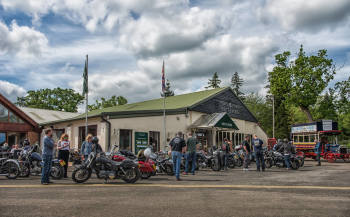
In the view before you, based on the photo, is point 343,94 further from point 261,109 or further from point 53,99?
point 53,99

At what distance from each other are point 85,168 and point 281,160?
11458 mm

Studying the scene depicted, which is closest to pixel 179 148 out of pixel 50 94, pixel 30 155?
pixel 30 155

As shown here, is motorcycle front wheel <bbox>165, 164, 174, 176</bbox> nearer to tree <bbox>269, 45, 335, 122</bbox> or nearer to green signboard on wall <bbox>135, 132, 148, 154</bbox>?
green signboard on wall <bbox>135, 132, 148, 154</bbox>

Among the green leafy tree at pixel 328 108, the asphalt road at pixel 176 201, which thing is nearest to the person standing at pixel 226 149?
the asphalt road at pixel 176 201

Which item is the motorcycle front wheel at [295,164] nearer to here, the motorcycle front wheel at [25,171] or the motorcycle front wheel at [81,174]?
the motorcycle front wheel at [81,174]

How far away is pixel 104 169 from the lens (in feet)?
34.3

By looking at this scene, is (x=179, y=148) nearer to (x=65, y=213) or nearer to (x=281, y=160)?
(x=65, y=213)

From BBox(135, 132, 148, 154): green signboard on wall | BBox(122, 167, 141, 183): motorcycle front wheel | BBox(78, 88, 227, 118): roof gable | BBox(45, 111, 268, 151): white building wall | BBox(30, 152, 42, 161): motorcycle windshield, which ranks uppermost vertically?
BBox(78, 88, 227, 118): roof gable

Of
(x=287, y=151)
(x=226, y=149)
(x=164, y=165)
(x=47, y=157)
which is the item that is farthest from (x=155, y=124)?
(x=47, y=157)

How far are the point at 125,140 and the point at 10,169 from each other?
32.8ft

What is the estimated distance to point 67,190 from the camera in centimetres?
870

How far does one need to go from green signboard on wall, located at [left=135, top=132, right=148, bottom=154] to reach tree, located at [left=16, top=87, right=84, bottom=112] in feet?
139

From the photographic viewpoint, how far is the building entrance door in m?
21.2

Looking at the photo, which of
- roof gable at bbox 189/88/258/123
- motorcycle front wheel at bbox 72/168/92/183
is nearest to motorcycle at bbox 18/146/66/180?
motorcycle front wheel at bbox 72/168/92/183
